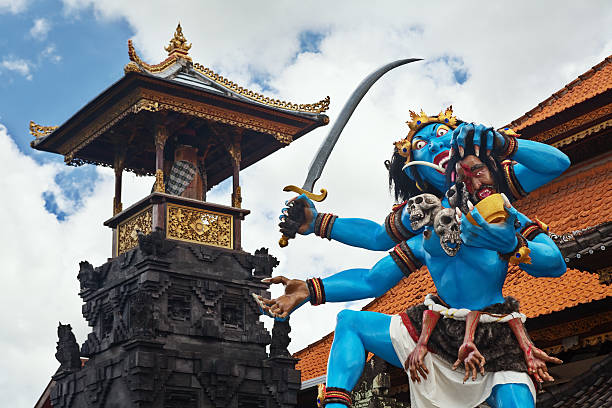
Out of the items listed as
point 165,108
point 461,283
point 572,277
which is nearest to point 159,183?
point 165,108

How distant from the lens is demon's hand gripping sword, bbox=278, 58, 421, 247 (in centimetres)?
590

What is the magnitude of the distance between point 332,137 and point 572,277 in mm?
3524

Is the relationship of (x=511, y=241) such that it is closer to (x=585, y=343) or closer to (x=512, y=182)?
(x=512, y=182)

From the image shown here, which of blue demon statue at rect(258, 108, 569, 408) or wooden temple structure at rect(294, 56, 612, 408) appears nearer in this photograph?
blue demon statue at rect(258, 108, 569, 408)

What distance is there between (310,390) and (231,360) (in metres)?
4.43

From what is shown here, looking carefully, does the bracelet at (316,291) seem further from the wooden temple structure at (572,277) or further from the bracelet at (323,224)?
the wooden temple structure at (572,277)

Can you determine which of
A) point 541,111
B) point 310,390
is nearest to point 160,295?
point 310,390

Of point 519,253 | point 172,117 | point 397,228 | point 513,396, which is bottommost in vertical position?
point 513,396

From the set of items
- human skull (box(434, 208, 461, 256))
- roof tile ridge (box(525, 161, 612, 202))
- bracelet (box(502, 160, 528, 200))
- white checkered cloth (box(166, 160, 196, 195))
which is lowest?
human skull (box(434, 208, 461, 256))

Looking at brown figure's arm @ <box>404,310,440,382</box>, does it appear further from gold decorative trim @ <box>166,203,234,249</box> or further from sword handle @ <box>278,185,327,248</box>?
gold decorative trim @ <box>166,203,234,249</box>

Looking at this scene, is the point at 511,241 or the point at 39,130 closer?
the point at 511,241

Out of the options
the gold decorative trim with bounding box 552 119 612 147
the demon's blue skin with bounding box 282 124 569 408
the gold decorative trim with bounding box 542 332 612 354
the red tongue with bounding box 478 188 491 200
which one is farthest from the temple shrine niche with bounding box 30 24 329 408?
the red tongue with bounding box 478 188 491 200

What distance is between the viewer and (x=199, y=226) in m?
18.3

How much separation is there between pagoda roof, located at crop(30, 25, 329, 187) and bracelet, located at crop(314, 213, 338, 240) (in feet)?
39.3
